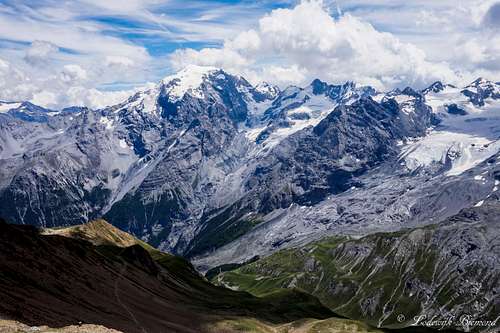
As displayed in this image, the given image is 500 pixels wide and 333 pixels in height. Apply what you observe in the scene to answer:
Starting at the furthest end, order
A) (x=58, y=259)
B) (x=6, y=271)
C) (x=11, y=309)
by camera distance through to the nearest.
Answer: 1. (x=58, y=259)
2. (x=6, y=271)
3. (x=11, y=309)

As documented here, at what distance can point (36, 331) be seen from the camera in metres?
90.5

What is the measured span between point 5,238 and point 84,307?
128 ft

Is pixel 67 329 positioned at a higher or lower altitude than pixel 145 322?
higher

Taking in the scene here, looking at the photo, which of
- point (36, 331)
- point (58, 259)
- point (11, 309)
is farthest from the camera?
point (58, 259)

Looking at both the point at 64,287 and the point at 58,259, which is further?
the point at 58,259

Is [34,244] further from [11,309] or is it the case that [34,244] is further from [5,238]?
[11,309]

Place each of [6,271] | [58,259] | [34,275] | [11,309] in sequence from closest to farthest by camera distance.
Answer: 1. [11,309]
2. [6,271]
3. [34,275]
4. [58,259]

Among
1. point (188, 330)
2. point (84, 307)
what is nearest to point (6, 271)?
point (84, 307)

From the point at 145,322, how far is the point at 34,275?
35645 millimetres

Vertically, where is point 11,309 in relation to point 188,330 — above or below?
above

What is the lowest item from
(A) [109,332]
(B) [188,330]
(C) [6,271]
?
(B) [188,330]

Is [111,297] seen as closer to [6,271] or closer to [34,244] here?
[34,244]

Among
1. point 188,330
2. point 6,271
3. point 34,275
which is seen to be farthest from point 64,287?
point 188,330

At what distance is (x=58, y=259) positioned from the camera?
199 metres
